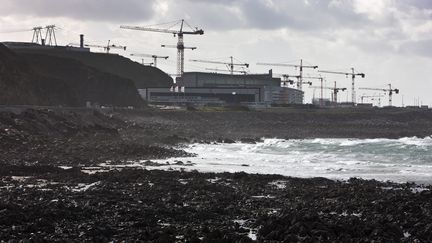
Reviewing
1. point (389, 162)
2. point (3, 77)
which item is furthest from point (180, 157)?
point (3, 77)

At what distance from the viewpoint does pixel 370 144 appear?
58906mm

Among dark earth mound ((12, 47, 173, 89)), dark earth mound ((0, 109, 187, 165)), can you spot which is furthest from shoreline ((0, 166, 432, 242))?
dark earth mound ((12, 47, 173, 89))

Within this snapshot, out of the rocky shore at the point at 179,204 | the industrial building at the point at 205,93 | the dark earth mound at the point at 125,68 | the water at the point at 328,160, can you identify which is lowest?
the water at the point at 328,160

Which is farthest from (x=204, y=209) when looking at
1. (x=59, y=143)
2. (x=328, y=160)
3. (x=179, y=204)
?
(x=328, y=160)

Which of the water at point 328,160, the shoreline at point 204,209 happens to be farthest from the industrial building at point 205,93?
the shoreline at point 204,209

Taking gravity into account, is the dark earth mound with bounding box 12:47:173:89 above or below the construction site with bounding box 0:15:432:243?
above

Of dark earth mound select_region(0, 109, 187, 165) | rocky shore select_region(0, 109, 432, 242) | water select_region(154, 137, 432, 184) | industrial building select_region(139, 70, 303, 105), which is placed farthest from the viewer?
industrial building select_region(139, 70, 303, 105)

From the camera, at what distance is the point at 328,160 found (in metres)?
43.8

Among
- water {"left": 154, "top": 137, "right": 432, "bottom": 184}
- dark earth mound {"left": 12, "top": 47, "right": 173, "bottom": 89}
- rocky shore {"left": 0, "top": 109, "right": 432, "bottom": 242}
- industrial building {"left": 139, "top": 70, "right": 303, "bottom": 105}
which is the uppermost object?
dark earth mound {"left": 12, "top": 47, "right": 173, "bottom": 89}

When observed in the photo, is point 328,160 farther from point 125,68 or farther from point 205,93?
point 125,68

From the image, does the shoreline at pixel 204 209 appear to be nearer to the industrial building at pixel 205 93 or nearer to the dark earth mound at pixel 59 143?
the dark earth mound at pixel 59 143

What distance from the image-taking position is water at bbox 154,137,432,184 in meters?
33.9

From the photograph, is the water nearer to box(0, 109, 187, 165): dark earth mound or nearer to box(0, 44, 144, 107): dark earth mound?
box(0, 109, 187, 165): dark earth mound

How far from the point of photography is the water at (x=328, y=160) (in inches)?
1335
